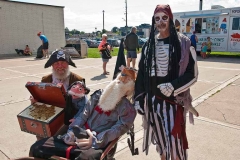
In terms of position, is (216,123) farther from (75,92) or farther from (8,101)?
(8,101)

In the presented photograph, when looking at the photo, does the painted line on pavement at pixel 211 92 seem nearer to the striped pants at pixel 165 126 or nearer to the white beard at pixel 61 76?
the striped pants at pixel 165 126

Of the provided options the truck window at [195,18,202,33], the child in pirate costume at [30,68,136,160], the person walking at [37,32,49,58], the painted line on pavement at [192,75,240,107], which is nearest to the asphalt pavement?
the painted line on pavement at [192,75,240,107]

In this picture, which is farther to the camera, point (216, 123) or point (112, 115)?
point (216, 123)

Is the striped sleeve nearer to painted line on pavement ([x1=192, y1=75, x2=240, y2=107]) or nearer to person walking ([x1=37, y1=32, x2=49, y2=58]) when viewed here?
painted line on pavement ([x1=192, y1=75, x2=240, y2=107])

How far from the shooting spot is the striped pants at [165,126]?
2.01 m

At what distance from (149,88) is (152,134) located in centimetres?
49

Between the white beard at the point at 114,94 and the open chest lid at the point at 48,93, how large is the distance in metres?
0.44

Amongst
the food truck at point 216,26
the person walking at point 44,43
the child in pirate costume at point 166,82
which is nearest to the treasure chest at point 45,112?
the child in pirate costume at point 166,82

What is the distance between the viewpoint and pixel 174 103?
2.00m

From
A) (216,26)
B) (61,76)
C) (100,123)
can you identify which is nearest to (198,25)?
(216,26)

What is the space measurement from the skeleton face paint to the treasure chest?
1.12 meters

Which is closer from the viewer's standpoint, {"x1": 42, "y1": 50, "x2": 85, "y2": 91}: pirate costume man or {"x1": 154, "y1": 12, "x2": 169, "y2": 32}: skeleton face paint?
{"x1": 154, "y1": 12, "x2": 169, "y2": 32}: skeleton face paint

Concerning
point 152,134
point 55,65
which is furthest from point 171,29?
point 55,65

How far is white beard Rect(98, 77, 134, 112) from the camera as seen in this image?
7.51 feet
